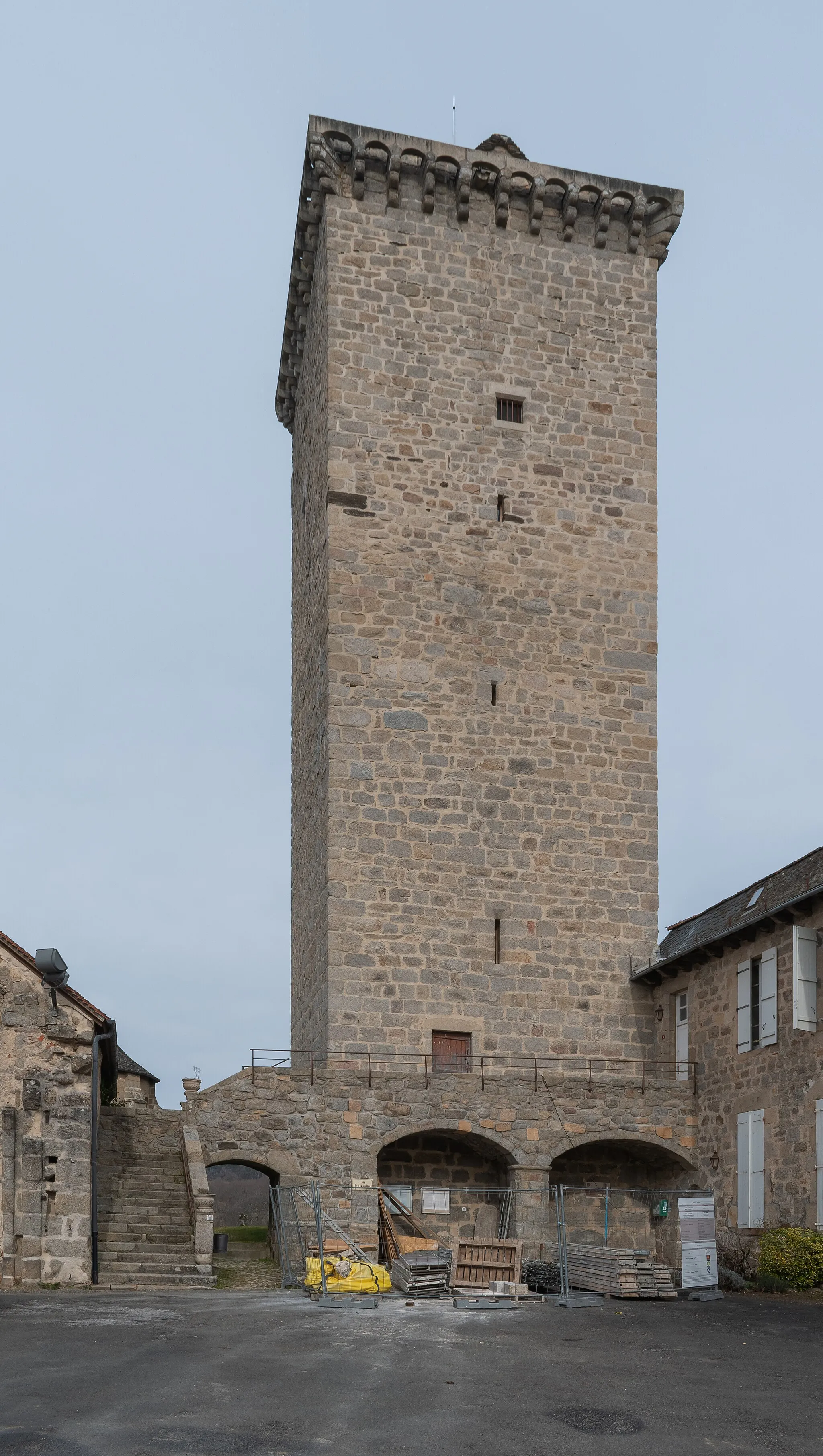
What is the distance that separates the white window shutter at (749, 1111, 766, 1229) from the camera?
1962 cm

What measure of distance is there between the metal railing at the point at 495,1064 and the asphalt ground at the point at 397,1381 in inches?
238

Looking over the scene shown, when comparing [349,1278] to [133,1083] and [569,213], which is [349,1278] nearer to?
[569,213]

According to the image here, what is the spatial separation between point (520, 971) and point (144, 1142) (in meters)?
6.37

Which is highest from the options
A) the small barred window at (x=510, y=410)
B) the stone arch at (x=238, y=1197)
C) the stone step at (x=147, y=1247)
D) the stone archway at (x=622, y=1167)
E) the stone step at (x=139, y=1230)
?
the small barred window at (x=510, y=410)

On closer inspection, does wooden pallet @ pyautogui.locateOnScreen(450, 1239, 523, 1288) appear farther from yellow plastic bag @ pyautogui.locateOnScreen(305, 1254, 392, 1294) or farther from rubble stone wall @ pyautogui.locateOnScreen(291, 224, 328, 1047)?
rubble stone wall @ pyautogui.locateOnScreen(291, 224, 328, 1047)

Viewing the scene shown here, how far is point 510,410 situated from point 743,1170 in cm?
1333

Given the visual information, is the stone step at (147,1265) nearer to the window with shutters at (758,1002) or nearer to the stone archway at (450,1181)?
the stone archway at (450,1181)

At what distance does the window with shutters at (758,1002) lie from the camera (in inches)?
781

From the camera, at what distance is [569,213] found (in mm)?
26781

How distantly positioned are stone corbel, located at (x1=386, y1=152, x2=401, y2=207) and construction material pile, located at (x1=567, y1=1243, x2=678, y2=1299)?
57.3 ft

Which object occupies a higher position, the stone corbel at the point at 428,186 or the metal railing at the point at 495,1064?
the stone corbel at the point at 428,186

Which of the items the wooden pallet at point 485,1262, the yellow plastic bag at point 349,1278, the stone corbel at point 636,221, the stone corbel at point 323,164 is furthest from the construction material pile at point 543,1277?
the stone corbel at point 636,221

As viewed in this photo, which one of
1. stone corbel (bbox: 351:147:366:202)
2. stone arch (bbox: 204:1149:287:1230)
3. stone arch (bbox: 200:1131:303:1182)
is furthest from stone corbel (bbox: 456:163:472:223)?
stone arch (bbox: 204:1149:287:1230)

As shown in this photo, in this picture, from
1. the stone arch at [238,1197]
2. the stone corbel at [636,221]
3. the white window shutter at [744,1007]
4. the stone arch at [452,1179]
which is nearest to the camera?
the white window shutter at [744,1007]
